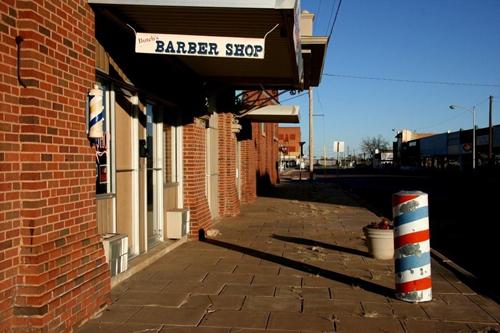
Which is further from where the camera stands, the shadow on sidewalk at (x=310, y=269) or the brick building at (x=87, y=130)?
the shadow on sidewalk at (x=310, y=269)

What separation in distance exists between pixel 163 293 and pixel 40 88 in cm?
293

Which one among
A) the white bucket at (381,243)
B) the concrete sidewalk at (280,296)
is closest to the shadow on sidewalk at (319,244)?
the concrete sidewalk at (280,296)

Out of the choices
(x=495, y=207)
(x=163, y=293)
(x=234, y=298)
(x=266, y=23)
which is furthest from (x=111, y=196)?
(x=495, y=207)

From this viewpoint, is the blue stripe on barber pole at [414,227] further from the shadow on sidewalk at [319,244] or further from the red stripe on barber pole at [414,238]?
the shadow on sidewalk at [319,244]

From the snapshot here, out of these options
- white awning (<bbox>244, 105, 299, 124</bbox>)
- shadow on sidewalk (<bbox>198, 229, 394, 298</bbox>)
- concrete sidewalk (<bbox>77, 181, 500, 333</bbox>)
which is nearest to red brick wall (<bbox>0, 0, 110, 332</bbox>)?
concrete sidewalk (<bbox>77, 181, 500, 333</bbox>)

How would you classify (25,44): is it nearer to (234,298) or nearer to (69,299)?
(69,299)

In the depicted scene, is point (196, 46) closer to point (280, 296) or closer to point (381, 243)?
point (280, 296)

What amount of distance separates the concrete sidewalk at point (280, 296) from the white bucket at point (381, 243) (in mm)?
217

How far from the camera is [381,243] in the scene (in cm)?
874

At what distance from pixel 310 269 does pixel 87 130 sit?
3944mm

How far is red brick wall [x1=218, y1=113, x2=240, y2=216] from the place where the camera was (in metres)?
14.7

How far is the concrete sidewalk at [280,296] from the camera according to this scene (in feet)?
17.4

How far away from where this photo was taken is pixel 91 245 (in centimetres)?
554

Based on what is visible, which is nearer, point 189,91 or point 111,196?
point 111,196
